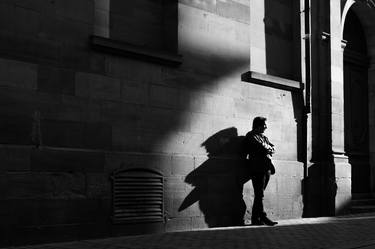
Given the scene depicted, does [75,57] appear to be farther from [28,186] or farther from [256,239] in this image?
[256,239]

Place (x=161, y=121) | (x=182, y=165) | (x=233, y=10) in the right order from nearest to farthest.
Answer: (x=161, y=121) < (x=182, y=165) < (x=233, y=10)

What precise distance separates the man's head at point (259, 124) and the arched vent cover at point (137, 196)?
2.16 metres

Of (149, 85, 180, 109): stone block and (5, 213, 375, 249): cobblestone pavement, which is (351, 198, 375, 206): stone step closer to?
(5, 213, 375, 249): cobblestone pavement

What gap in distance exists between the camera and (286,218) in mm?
11117

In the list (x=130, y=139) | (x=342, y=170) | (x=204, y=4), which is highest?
(x=204, y=4)

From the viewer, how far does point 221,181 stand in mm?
9852

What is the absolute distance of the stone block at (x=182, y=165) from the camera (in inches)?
357

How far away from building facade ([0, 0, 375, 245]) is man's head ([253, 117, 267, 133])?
0.36 metres

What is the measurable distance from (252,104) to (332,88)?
8.55 ft

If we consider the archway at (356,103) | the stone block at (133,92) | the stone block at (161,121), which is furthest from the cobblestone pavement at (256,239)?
the archway at (356,103)

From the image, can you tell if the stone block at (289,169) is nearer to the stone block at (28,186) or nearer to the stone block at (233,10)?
the stone block at (233,10)

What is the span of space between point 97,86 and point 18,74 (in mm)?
1247

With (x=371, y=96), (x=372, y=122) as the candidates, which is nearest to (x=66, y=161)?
(x=372, y=122)

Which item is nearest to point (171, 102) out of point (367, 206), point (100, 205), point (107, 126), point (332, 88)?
point (107, 126)
